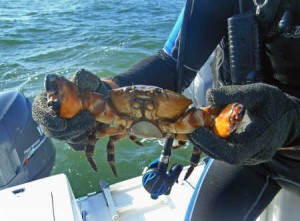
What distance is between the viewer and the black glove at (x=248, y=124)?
169 cm

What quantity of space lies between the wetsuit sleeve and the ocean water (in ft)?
10.1

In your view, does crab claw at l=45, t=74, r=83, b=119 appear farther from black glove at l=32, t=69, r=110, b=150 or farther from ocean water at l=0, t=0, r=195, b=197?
ocean water at l=0, t=0, r=195, b=197

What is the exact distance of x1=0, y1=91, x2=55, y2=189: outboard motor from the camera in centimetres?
339

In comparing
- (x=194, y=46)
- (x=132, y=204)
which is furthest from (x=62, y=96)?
(x=132, y=204)

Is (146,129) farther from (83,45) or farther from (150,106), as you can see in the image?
Answer: (83,45)

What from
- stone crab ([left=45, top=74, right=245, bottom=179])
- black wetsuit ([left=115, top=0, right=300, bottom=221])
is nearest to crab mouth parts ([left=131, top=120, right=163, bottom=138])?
stone crab ([left=45, top=74, right=245, bottom=179])

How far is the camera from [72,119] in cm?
179

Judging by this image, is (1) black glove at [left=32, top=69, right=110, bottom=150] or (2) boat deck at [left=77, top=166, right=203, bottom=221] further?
(2) boat deck at [left=77, top=166, right=203, bottom=221]

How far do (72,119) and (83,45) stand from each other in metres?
8.77

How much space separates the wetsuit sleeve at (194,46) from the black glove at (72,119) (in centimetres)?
50

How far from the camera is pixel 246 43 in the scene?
2.25 metres

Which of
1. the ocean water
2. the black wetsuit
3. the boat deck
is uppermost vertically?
the black wetsuit

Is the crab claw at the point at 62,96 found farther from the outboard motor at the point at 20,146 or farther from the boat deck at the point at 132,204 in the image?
the outboard motor at the point at 20,146

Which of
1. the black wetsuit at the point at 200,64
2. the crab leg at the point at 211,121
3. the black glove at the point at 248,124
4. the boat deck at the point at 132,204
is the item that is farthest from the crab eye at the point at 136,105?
the boat deck at the point at 132,204
